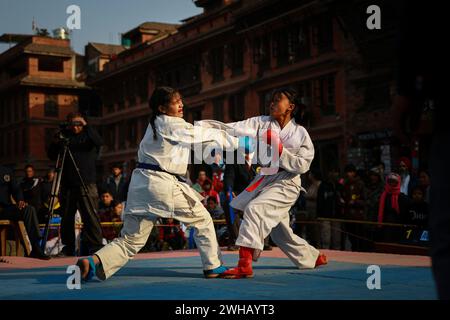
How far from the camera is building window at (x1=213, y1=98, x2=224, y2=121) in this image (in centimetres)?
3274

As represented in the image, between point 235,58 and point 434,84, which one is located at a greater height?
point 235,58

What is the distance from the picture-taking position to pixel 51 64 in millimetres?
55250

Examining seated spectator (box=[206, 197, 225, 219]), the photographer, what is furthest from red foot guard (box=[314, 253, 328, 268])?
seated spectator (box=[206, 197, 225, 219])

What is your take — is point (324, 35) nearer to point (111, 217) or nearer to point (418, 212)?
point (111, 217)

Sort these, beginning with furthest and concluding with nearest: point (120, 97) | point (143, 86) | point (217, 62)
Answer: point (120, 97) < point (143, 86) < point (217, 62)

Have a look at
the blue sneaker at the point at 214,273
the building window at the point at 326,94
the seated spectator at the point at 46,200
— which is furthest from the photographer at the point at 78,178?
the building window at the point at 326,94

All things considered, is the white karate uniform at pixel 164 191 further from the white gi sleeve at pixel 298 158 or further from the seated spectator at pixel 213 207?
the seated spectator at pixel 213 207

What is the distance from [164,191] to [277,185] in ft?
4.05

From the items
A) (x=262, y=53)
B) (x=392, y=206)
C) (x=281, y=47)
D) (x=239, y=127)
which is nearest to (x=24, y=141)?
(x=262, y=53)

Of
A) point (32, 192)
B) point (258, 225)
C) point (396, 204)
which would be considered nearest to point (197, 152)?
point (258, 225)

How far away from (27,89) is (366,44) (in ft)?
114

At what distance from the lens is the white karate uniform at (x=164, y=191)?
6004 millimetres
